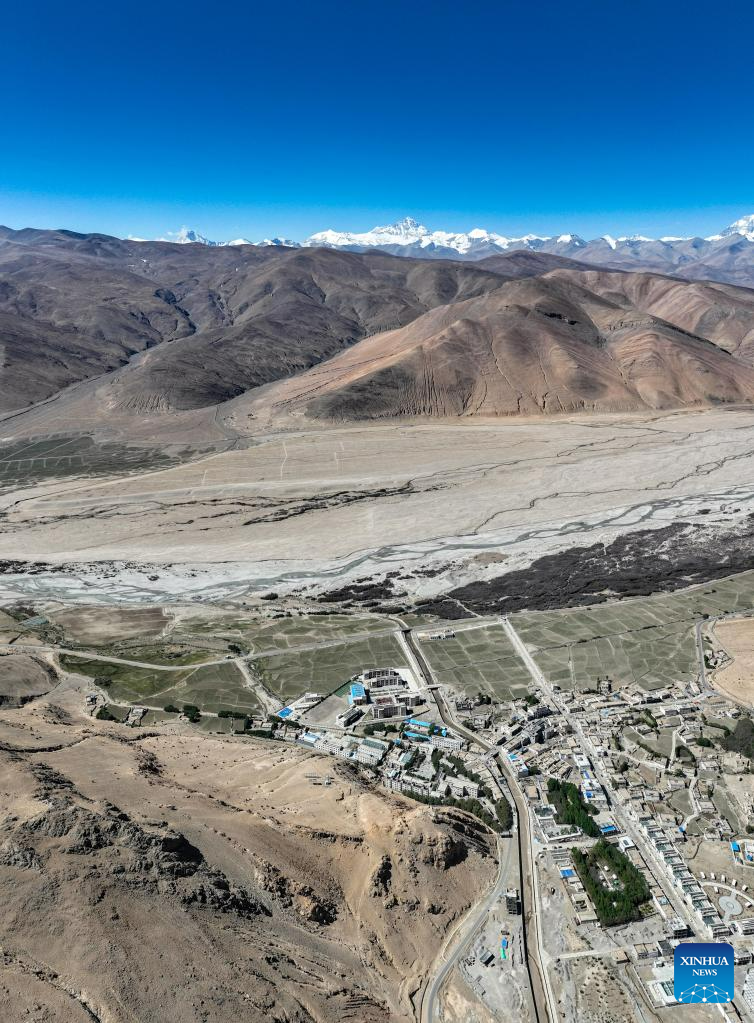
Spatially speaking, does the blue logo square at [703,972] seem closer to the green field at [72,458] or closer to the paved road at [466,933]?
the paved road at [466,933]

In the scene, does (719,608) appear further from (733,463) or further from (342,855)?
(733,463)

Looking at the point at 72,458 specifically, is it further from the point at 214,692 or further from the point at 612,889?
the point at 612,889

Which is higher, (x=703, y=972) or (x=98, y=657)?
(x=98, y=657)

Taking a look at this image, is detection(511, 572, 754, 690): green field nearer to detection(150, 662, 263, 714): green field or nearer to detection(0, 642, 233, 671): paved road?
detection(150, 662, 263, 714): green field

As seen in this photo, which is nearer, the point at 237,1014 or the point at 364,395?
the point at 237,1014

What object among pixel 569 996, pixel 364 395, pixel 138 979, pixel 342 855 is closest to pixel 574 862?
pixel 569 996

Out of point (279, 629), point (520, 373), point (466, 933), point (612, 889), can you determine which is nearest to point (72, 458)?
point (279, 629)

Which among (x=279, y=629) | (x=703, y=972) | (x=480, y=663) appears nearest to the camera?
(x=703, y=972)
